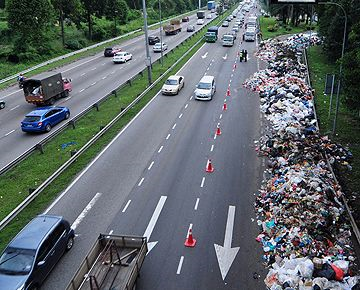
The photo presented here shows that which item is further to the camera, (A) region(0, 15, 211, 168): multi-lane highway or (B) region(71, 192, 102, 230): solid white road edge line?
(A) region(0, 15, 211, 168): multi-lane highway

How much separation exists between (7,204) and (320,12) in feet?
163

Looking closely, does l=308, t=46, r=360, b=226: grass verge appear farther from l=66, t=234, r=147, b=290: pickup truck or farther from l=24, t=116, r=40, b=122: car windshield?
l=24, t=116, r=40, b=122: car windshield

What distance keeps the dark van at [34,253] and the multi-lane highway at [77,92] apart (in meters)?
10.5

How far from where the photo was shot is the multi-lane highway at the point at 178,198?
14031mm

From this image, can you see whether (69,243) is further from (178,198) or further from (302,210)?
(302,210)

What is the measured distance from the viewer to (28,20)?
177ft

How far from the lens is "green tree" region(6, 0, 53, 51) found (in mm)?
52969

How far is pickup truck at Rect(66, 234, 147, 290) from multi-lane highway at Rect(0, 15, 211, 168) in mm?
12941

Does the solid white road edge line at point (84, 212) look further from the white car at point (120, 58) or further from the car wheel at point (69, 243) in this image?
the white car at point (120, 58)

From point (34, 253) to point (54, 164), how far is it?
1032cm

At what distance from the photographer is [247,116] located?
99.3 ft

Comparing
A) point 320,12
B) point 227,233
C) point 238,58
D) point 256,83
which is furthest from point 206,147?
point 320,12

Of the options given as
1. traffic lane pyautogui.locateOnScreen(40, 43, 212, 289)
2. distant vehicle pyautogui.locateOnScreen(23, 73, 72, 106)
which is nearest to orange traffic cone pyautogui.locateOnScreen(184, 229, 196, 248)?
traffic lane pyautogui.locateOnScreen(40, 43, 212, 289)

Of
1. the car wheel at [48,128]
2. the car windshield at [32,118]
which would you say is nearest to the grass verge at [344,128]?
the car wheel at [48,128]
